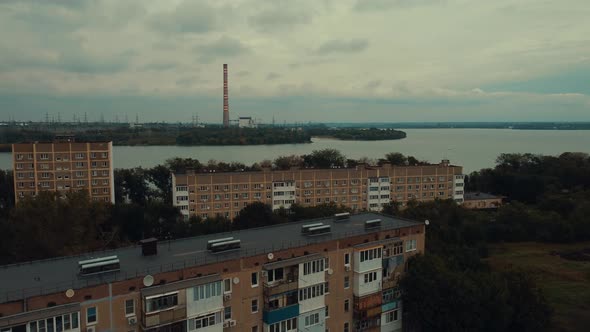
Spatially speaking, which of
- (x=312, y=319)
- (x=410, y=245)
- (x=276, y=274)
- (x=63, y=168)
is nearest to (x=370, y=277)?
(x=410, y=245)

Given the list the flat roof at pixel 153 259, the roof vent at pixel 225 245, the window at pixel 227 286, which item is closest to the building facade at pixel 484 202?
the flat roof at pixel 153 259

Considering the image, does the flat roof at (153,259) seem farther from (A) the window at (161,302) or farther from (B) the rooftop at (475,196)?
(B) the rooftop at (475,196)

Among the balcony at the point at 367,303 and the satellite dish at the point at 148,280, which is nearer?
the satellite dish at the point at 148,280

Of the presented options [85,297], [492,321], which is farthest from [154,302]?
[492,321]

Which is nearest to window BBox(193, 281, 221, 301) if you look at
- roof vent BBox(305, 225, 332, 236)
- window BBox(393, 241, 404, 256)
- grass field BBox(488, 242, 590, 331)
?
roof vent BBox(305, 225, 332, 236)

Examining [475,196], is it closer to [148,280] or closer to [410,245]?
[410,245]
